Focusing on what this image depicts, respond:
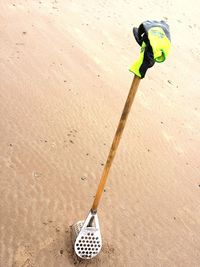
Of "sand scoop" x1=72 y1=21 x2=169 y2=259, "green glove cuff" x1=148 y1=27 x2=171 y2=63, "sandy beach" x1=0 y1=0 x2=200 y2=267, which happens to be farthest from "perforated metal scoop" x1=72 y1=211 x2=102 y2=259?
"green glove cuff" x1=148 y1=27 x2=171 y2=63

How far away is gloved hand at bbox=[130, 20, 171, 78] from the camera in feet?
8.59

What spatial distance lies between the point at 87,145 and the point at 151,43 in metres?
3.11

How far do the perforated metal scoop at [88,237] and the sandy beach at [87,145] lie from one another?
0.20m

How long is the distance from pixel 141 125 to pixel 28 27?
3852 mm

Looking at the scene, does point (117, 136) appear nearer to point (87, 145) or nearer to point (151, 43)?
point (151, 43)

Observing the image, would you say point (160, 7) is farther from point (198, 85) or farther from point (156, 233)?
point (156, 233)

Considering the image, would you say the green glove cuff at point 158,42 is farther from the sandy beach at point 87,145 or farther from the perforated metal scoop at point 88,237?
the sandy beach at point 87,145

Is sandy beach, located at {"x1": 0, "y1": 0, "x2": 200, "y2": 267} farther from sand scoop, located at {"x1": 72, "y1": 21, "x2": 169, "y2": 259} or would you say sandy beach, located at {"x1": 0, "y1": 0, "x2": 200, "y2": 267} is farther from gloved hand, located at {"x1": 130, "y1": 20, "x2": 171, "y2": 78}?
gloved hand, located at {"x1": 130, "y1": 20, "x2": 171, "y2": 78}

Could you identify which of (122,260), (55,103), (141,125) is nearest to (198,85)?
(141,125)

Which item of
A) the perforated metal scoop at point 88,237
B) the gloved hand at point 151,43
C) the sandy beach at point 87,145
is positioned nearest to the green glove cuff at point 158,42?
the gloved hand at point 151,43

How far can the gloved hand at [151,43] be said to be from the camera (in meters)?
2.62

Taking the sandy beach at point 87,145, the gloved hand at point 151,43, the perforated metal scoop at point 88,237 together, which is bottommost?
the sandy beach at point 87,145

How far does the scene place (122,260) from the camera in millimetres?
4070

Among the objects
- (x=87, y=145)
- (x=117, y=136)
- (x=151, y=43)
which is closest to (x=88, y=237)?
(x=117, y=136)
